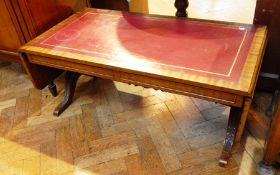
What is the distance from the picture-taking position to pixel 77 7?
6.69 ft

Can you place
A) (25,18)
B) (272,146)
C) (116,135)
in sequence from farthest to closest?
(25,18) < (116,135) < (272,146)

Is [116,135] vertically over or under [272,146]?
under

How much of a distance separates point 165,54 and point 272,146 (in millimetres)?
621

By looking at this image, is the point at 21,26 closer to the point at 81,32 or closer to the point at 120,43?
the point at 81,32

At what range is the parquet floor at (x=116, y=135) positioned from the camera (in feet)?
4.63

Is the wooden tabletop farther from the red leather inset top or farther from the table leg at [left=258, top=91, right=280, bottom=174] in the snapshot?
the table leg at [left=258, top=91, right=280, bottom=174]

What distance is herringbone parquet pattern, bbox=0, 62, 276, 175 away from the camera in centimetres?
141

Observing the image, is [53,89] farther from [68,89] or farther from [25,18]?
[25,18]

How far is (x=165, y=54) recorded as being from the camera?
4.25ft

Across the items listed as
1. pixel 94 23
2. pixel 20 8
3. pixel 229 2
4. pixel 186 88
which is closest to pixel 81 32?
pixel 94 23

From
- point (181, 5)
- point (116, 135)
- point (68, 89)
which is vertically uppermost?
point (181, 5)

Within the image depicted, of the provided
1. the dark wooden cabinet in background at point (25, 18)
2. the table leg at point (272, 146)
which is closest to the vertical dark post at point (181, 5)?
the dark wooden cabinet in background at point (25, 18)

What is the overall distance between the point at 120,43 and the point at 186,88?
457mm

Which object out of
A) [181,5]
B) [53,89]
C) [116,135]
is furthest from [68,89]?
[181,5]
